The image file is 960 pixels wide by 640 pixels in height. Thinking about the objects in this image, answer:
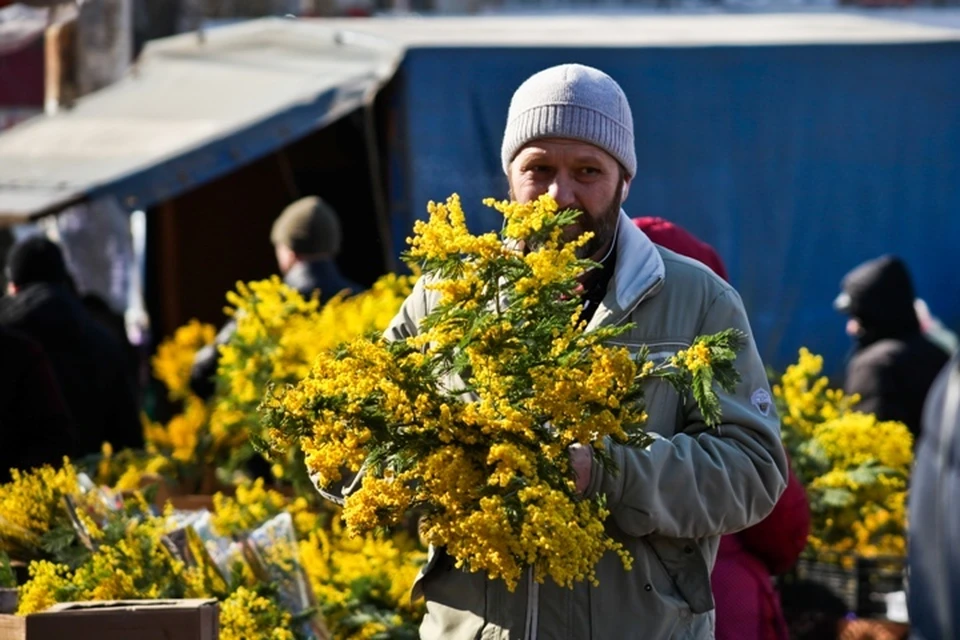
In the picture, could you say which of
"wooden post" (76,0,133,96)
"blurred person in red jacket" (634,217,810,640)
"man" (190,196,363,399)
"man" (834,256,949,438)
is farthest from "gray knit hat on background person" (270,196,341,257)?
"wooden post" (76,0,133,96)

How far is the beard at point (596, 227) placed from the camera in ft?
10.8

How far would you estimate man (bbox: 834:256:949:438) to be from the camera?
7945mm

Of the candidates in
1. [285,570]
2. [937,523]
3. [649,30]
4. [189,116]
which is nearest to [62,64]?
[189,116]

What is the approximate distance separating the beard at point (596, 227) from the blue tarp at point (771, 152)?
615cm

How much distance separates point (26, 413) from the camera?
5.45 meters

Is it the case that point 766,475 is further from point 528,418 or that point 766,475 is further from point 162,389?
point 162,389

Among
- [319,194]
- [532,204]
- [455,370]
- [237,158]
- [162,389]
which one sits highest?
[532,204]

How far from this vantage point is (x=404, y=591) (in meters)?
5.00

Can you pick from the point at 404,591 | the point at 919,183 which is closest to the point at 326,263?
the point at 404,591

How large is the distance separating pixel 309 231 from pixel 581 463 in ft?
16.3

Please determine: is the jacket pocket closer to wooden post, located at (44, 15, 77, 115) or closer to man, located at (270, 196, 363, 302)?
man, located at (270, 196, 363, 302)

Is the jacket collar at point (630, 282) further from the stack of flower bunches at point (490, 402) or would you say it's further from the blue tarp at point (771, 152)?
the blue tarp at point (771, 152)

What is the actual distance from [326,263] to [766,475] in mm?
4845

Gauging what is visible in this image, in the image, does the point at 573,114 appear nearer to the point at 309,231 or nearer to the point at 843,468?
the point at 843,468
